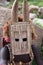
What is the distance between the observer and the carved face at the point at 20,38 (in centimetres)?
→ 91

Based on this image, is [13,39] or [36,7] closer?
[13,39]

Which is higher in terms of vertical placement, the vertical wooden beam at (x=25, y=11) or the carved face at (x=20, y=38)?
the vertical wooden beam at (x=25, y=11)

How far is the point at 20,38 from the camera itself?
91 centimetres

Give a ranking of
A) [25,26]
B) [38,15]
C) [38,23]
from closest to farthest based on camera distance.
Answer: [25,26]
[38,23]
[38,15]

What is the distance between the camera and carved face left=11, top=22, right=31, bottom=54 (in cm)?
91

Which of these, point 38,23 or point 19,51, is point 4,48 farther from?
point 38,23

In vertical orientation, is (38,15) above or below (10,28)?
below

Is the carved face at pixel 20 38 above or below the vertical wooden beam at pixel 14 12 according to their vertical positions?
Answer: below

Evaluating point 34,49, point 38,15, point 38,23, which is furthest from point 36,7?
point 34,49

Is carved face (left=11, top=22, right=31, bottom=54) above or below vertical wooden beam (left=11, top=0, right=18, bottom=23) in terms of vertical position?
below

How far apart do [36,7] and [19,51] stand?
98 cm

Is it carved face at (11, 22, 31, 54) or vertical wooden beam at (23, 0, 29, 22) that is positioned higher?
vertical wooden beam at (23, 0, 29, 22)

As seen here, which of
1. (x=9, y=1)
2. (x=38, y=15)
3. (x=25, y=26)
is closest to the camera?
(x=25, y=26)

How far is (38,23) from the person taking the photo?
153 centimetres
